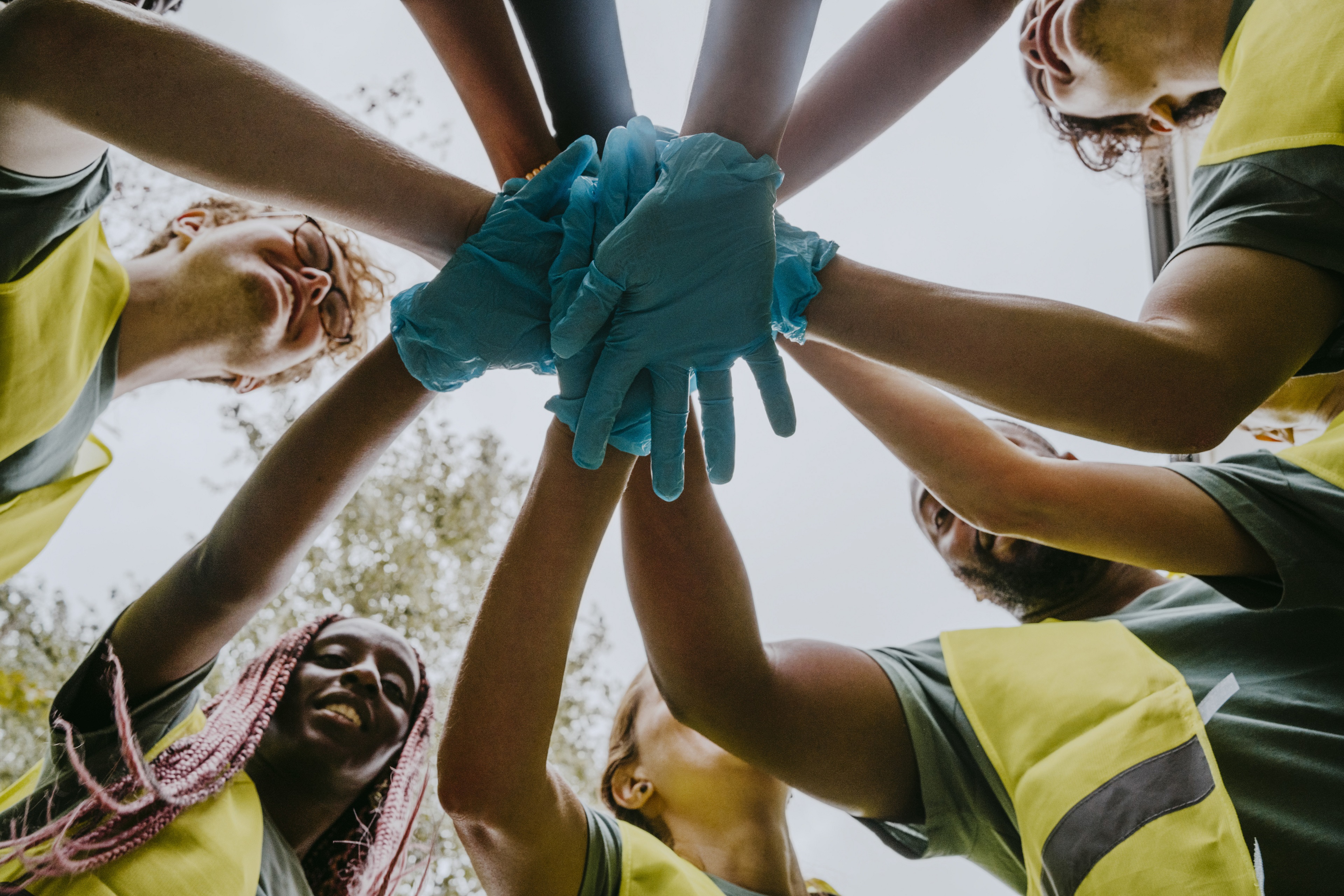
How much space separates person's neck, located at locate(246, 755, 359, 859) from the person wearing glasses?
578mm

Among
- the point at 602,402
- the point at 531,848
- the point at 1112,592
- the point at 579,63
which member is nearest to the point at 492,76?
the point at 579,63

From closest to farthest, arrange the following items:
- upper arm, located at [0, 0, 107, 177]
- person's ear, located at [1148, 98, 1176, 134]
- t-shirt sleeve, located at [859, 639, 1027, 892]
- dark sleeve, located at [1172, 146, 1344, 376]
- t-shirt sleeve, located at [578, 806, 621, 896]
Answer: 1. upper arm, located at [0, 0, 107, 177]
2. dark sleeve, located at [1172, 146, 1344, 376]
3. t-shirt sleeve, located at [578, 806, 621, 896]
4. t-shirt sleeve, located at [859, 639, 1027, 892]
5. person's ear, located at [1148, 98, 1176, 134]

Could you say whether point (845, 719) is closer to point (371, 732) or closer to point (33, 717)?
point (371, 732)

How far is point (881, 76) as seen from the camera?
116 centimetres

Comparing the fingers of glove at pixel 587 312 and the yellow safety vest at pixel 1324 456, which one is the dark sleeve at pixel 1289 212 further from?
the fingers of glove at pixel 587 312

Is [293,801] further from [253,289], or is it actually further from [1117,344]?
[1117,344]

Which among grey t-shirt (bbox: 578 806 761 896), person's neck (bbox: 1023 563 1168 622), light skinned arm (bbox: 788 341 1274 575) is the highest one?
light skinned arm (bbox: 788 341 1274 575)

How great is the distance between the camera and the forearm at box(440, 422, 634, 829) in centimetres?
85

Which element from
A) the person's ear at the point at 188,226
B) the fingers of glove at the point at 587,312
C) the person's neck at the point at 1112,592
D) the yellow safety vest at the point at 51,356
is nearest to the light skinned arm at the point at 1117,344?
the fingers of glove at the point at 587,312

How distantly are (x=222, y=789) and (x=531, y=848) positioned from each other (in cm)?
74

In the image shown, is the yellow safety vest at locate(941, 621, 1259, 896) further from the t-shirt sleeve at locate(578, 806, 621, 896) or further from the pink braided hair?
the pink braided hair

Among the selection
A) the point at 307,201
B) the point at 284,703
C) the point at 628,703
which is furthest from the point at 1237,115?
the point at 284,703

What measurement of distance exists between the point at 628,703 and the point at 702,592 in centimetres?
81

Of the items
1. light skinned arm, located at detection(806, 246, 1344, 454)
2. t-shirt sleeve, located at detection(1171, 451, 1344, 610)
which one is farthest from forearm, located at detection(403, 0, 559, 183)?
t-shirt sleeve, located at detection(1171, 451, 1344, 610)
